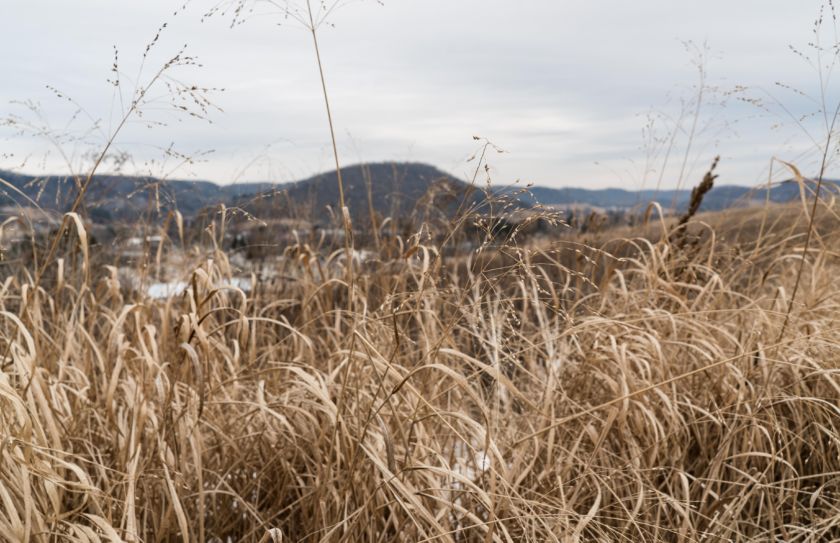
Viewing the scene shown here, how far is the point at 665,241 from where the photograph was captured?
9.41ft

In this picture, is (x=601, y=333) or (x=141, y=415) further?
(x=601, y=333)

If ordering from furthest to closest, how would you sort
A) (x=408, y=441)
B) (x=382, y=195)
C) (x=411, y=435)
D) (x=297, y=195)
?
(x=297, y=195)
(x=382, y=195)
(x=411, y=435)
(x=408, y=441)

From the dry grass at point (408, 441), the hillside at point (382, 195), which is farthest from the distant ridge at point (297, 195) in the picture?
the dry grass at point (408, 441)

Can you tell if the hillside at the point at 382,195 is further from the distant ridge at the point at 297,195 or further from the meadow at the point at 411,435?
the meadow at the point at 411,435

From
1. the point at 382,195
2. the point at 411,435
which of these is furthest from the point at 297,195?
the point at 411,435

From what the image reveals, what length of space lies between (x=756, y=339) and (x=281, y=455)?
1.64m

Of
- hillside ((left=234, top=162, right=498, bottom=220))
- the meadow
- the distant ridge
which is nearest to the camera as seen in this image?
the meadow

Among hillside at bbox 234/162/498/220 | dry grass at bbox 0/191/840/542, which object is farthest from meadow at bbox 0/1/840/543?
hillside at bbox 234/162/498/220

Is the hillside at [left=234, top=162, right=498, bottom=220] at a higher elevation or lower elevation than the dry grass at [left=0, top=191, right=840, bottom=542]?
higher

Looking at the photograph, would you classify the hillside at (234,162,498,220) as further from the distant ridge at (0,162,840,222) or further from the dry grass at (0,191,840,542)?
the dry grass at (0,191,840,542)

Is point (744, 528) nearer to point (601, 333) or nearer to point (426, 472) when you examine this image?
point (601, 333)

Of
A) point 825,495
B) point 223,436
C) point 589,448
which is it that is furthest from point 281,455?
point 825,495

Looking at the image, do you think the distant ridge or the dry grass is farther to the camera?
the distant ridge

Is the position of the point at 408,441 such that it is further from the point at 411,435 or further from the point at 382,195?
the point at 382,195
